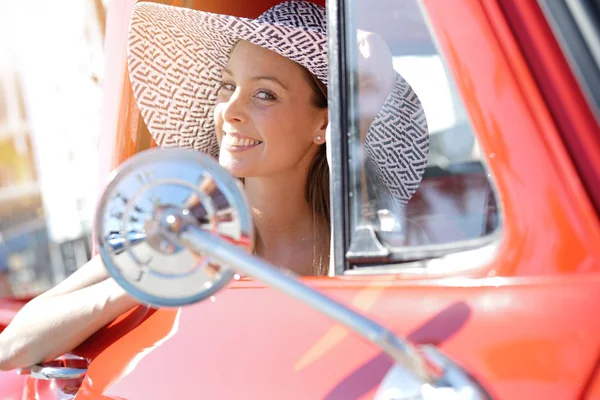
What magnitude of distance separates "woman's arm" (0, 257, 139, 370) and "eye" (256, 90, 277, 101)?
566 mm

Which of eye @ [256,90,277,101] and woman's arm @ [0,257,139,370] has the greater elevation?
eye @ [256,90,277,101]

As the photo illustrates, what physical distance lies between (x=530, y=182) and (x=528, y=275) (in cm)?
10

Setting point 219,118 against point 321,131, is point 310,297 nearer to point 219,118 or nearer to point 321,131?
point 219,118

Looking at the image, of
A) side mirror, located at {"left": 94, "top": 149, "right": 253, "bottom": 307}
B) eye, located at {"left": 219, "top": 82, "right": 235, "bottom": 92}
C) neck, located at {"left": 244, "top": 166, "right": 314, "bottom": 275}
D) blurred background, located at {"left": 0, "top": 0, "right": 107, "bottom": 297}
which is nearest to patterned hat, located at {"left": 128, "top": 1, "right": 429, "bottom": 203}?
eye, located at {"left": 219, "top": 82, "right": 235, "bottom": 92}

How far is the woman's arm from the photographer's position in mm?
1401

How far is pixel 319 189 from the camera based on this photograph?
1.99 meters

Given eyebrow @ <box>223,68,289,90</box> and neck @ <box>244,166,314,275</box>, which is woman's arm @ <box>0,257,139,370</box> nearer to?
neck @ <box>244,166,314,275</box>

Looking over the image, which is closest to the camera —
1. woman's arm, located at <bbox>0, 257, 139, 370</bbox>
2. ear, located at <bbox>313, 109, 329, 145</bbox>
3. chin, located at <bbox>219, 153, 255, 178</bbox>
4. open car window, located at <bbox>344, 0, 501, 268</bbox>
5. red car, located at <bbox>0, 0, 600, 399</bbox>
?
red car, located at <bbox>0, 0, 600, 399</bbox>

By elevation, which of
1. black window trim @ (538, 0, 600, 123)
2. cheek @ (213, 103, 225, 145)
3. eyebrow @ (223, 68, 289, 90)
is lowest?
cheek @ (213, 103, 225, 145)

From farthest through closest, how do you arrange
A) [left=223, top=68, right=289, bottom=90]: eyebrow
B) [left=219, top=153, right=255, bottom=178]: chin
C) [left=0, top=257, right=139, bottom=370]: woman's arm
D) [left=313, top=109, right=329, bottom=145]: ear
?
[left=313, top=109, right=329, bottom=145]: ear
[left=223, top=68, right=289, bottom=90]: eyebrow
[left=219, top=153, right=255, bottom=178]: chin
[left=0, top=257, right=139, bottom=370]: woman's arm

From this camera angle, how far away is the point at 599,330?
0.78 m

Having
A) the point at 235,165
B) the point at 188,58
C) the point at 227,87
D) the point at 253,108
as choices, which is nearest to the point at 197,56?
the point at 188,58

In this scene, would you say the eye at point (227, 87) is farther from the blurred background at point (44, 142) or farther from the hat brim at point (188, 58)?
the blurred background at point (44, 142)

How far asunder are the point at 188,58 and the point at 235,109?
32 cm
